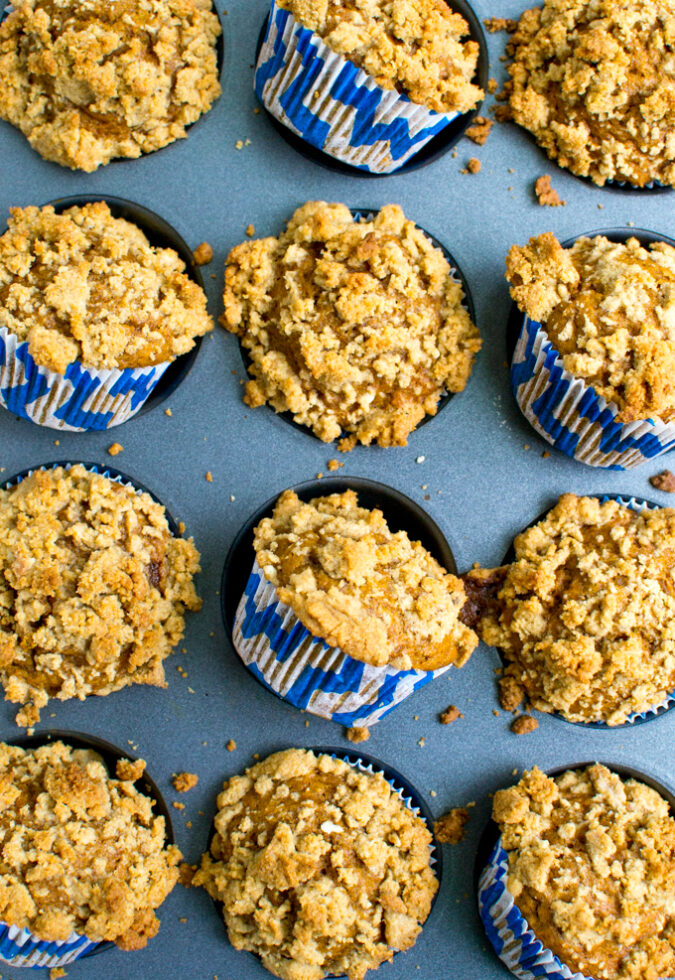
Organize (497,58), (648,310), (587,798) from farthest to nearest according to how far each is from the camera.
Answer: (497,58), (587,798), (648,310)

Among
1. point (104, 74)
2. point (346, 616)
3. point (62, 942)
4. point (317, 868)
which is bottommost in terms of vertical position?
point (62, 942)

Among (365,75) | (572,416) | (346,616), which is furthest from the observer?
(572,416)

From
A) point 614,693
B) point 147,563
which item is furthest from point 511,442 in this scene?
point 147,563

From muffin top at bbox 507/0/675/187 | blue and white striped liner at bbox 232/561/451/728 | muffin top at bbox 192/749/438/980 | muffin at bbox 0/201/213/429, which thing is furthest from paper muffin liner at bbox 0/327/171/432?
muffin top at bbox 507/0/675/187

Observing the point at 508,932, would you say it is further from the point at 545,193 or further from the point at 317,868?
the point at 545,193

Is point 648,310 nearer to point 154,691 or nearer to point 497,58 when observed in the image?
point 497,58

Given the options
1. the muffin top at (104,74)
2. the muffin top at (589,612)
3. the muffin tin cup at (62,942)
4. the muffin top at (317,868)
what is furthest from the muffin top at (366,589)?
the muffin top at (104,74)

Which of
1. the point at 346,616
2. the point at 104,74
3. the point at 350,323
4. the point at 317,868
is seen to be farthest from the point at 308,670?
the point at 104,74
